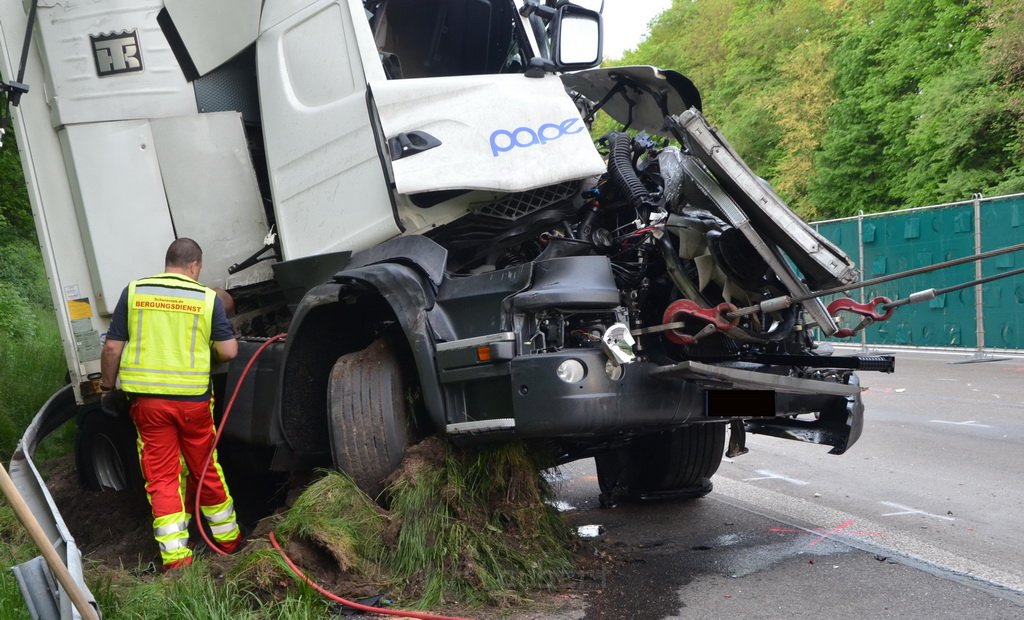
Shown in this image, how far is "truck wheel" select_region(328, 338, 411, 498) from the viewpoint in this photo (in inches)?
159

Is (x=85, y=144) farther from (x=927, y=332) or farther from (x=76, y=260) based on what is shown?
(x=927, y=332)

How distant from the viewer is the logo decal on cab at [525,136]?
4219 mm

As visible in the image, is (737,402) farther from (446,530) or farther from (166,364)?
(166,364)

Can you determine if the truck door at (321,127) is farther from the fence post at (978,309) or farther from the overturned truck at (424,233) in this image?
the fence post at (978,309)

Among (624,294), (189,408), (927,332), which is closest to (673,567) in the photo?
(624,294)

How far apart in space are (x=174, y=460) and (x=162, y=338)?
0.58 metres

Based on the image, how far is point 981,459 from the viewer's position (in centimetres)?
650

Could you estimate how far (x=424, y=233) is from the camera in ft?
14.3

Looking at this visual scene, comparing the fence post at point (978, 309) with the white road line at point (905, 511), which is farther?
the fence post at point (978, 309)

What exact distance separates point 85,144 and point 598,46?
2.67 m

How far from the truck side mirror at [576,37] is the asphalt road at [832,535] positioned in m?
2.04

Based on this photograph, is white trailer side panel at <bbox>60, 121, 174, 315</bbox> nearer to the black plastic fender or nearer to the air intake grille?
the black plastic fender

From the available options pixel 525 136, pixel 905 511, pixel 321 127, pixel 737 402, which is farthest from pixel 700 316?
pixel 905 511

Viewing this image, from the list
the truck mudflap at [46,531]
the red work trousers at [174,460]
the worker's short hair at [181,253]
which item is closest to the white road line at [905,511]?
the red work trousers at [174,460]
